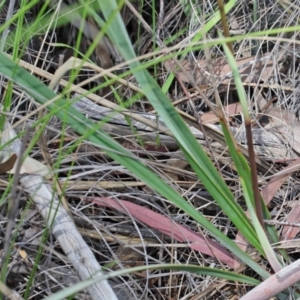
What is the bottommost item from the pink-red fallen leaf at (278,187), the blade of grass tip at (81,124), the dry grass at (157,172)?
the pink-red fallen leaf at (278,187)

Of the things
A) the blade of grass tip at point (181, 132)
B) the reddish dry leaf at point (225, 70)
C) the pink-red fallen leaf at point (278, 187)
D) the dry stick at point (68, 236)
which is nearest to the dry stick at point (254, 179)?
the blade of grass tip at point (181, 132)

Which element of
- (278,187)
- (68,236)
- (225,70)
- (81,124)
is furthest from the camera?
(225,70)

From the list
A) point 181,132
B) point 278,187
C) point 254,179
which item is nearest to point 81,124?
point 181,132

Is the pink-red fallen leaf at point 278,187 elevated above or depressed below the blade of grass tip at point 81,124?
below

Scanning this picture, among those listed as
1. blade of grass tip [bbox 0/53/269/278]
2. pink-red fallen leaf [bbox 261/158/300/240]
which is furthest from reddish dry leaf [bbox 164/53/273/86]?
blade of grass tip [bbox 0/53/269/278]

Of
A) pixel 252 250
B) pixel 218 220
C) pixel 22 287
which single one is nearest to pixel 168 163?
pixel 218 220

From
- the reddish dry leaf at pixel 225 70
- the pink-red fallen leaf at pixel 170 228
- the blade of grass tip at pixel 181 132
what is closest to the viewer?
the blade of grass tip at pixel 181 132

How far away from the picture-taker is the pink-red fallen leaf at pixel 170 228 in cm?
96

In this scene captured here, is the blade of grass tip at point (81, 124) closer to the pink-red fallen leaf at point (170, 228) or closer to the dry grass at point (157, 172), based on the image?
the dry grass at point (157, 172)

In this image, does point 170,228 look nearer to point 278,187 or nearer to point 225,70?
point 278,187

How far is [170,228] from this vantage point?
995mm

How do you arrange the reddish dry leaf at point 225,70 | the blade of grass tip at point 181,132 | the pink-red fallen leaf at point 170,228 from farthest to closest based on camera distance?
the reddish dry leaf at point 225,70 → the pink-red fallen leaf at point 170,228 → the blade of grass tip at point 181,132

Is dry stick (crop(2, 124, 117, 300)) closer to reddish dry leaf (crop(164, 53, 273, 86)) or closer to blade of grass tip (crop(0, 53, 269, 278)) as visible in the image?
blade of grass tip (crop(0, 53, 269, 278))

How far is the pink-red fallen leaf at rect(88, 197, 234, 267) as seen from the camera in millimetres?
962
